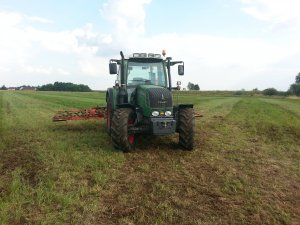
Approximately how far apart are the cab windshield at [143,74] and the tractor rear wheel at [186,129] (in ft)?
5.11

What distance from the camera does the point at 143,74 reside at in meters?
11.2

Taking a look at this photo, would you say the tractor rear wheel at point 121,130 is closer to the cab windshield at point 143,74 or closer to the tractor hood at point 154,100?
the tractor hood at point 154,100

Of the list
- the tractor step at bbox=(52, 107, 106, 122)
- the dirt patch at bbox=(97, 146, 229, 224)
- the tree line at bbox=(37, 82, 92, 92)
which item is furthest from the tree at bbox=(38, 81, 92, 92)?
the dirt patch at bbox=(97, 146, 229, 224)

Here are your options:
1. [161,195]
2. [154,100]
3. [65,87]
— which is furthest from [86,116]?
[65,87]

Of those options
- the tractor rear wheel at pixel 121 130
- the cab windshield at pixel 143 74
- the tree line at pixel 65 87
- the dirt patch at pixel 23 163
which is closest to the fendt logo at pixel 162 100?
the tractor rear wheel at pixel 121 130

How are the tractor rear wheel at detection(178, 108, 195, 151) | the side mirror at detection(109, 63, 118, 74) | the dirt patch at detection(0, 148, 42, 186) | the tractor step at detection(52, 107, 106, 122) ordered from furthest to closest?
the tractor step at detection(52, 107, 106, 122), the side mirror at detection(109, 63, 118, 74), the tractor rear wheel at detection(178, 108, 195, 151), the dirt patch at detection(0, 148, 42, 186)

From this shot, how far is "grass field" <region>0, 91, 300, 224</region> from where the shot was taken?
567 centimetres

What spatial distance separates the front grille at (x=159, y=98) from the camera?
32.0 ft

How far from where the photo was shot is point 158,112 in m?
9.80

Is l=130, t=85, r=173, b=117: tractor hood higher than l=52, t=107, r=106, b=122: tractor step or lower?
higher

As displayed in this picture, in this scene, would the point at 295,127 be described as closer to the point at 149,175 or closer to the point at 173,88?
the point at 173,88

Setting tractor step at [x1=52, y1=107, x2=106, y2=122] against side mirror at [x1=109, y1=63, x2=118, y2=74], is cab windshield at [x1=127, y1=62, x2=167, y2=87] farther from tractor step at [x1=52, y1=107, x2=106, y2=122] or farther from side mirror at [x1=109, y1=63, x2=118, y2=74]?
tractor step at [x1=52, y1=107, x2=106, y2=122]

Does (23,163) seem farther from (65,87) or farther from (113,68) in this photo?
(65,87)

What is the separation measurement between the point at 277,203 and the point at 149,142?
5.34 metres
